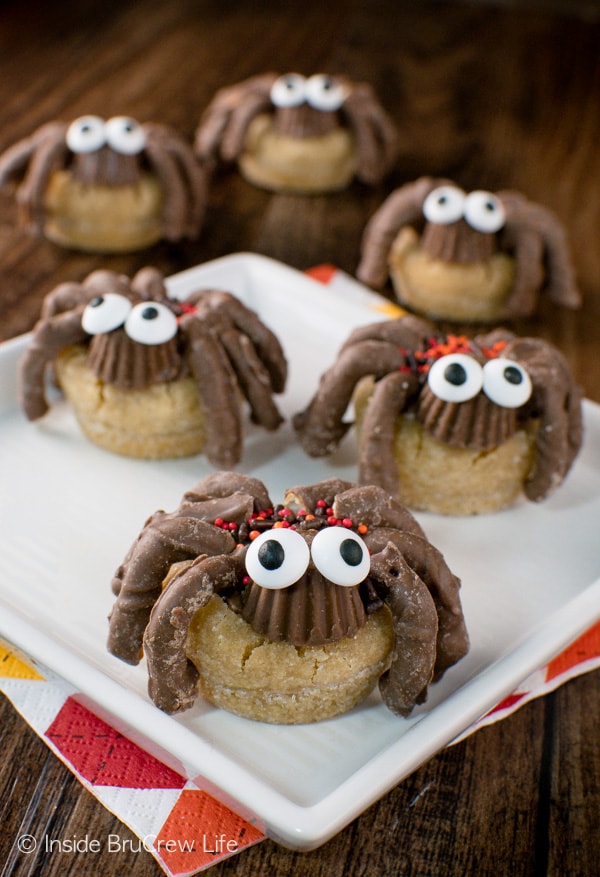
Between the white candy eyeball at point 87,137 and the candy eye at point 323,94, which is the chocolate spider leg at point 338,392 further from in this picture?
the candy eye at point 323,94

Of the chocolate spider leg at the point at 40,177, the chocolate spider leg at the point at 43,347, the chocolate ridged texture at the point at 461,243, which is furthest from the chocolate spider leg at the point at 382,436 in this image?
the chocolate spider leg at the point at 40,177

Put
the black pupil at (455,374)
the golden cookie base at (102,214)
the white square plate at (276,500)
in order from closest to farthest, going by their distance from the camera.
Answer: the white square plate at (276,500) < the black pupil at (455,374) < the golden cookie base at (102,214)

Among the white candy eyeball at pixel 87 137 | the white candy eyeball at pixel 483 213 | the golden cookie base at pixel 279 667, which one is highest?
the white candy eyeball at pixel 483 213

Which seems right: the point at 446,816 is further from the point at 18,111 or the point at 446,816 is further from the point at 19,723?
the point at 18,111

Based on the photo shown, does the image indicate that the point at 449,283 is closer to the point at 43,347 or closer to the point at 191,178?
the point at 191,178

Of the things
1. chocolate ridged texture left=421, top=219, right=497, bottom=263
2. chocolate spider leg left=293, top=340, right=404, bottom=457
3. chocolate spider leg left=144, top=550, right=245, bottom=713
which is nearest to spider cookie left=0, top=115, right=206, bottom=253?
chocolate ridged texture left=421, top=219, right=497, bottom=263

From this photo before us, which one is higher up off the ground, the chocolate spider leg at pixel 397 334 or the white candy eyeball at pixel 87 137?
the chocolate spider leg at pixel 397 334

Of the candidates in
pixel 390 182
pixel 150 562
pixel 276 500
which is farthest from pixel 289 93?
pixel 150 562
